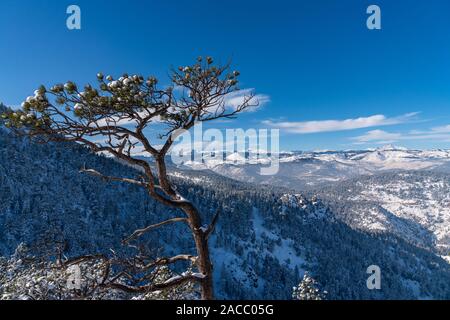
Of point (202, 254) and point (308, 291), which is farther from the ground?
point (202, 254)

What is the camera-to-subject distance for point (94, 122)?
29.9 feet

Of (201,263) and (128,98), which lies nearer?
(128,98)

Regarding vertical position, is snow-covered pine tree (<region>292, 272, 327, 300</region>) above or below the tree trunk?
below

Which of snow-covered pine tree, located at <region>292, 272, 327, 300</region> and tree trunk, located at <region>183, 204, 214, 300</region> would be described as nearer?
tree trunk, located at <region>183, 204, 214, 300</region>

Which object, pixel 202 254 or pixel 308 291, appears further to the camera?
pixel 308 291

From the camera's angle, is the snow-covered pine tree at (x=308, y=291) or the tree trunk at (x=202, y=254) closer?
the tree trunk at (x=202, y=254)

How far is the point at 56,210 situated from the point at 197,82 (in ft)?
709

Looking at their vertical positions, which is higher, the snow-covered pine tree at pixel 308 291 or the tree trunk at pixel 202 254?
the tree trunk at pixel 202 254
